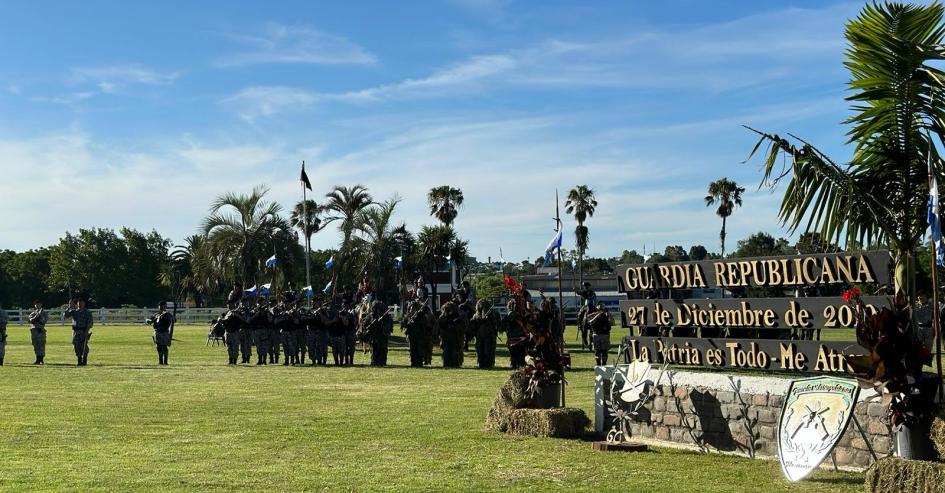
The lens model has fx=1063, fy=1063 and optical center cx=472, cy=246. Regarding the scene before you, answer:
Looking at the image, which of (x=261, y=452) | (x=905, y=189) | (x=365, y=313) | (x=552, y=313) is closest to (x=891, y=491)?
(x=905, y=189)

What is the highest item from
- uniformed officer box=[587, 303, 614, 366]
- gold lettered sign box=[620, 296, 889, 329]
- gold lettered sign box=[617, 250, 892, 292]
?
gold lettered sign box=[617, 250, 892, 292]

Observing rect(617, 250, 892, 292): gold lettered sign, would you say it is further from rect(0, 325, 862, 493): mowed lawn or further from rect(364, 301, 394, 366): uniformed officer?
rect(364, 301, 394, 366): uniformed officer

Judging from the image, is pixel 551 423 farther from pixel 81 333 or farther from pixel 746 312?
pixel 81 333

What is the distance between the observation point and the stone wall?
985cm

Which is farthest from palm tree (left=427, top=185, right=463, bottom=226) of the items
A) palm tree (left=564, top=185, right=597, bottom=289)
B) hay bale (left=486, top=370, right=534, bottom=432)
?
hay bale (left=486, top=370, right=534, bottom=432)

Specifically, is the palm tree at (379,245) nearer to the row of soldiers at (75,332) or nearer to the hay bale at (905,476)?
the row of soldiers at (75,332)

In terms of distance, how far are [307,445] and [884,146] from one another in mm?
7200

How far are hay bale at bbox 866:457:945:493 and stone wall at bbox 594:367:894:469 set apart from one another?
1.02 meters

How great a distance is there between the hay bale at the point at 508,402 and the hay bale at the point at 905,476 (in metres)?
5.45

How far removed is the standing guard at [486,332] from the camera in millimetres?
25922

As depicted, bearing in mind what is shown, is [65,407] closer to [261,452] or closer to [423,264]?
[261,452]

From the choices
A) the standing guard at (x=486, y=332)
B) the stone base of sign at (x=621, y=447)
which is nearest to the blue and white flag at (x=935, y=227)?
the stone base of sign at (x=621, y=447)

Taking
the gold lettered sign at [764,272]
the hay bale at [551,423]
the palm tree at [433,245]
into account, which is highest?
the palm tree at [433,245]

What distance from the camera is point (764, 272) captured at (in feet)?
37.6
